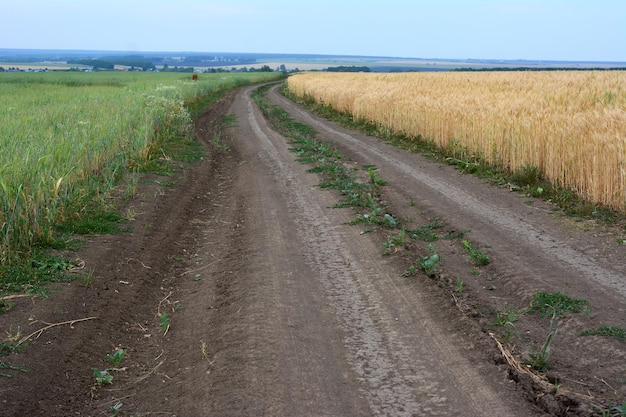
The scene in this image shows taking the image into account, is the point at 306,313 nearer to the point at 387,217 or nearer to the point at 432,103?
the point at 387,217

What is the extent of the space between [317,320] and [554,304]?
234 cm

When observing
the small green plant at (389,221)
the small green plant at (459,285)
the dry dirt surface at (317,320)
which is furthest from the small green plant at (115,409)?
the small green plant at (389,221)

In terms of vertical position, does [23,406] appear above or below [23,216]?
below

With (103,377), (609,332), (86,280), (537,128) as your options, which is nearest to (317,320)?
(103,377)

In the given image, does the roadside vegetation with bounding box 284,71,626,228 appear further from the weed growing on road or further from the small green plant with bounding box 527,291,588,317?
the small green plant with bounding box 527,291,588,317

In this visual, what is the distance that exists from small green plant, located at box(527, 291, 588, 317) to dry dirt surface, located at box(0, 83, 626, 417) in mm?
105

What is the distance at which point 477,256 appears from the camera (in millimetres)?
8062

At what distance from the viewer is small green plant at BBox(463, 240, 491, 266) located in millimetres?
7871

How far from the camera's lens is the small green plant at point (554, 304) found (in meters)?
6.25

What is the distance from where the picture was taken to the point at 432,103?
64.6ft

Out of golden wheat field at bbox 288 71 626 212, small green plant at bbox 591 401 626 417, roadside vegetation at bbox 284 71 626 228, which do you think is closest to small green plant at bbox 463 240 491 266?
roadside vegetation at bbox 284 71 626 228

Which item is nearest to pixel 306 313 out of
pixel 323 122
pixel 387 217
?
pixel 387 217

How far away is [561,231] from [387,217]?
2477mm

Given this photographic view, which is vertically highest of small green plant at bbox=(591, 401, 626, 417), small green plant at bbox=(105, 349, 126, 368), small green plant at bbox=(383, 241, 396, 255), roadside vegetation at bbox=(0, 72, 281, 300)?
roadside vegetation at bbox=(0, 72, 281, 300)
